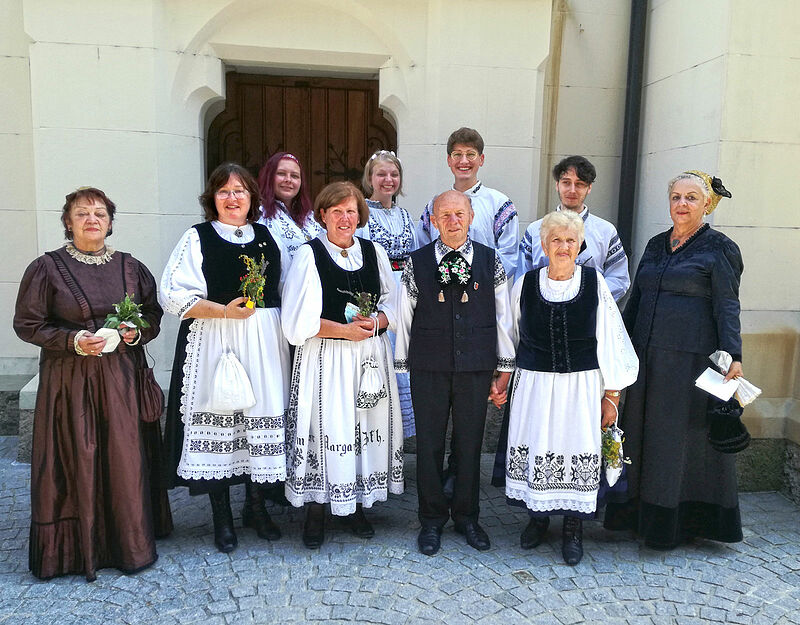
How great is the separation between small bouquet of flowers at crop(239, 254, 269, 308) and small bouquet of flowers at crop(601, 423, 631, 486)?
186 cm

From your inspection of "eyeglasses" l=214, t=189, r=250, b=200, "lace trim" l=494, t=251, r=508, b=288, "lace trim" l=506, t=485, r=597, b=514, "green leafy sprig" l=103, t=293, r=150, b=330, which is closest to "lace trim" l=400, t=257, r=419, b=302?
"lace trim" l=494, t=251, r=508, b=288

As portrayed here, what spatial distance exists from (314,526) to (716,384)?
7.07 feet

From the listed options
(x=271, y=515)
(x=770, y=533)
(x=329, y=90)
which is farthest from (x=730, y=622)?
(x=329, y=90)

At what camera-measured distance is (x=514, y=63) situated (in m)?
4.71

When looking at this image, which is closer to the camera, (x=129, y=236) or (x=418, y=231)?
(x=418, y=231)

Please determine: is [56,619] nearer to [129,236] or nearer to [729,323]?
[129,236]

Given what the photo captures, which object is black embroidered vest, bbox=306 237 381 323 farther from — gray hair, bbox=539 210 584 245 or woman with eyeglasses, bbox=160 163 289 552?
gray hair, bbox=539 210 584 245

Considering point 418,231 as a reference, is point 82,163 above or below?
above

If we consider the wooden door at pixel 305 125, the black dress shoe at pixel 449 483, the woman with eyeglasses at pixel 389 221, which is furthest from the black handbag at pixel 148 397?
the wooden door at pixel 305 125

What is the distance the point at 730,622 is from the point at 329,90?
454cm

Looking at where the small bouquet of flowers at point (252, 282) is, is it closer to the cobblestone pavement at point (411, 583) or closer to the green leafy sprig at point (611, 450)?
the cobblestone pavement at point (411, 583)

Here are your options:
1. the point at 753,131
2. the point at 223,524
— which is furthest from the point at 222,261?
→ the point at 753,131

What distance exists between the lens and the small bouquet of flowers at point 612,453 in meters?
3.14

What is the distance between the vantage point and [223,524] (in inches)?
129
